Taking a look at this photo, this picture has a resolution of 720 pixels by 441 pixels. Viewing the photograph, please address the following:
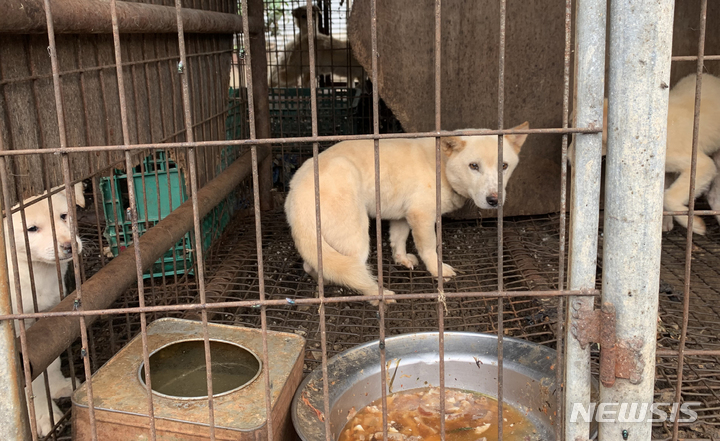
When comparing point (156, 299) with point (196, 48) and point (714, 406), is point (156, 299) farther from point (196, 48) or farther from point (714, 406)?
point (714, 406)

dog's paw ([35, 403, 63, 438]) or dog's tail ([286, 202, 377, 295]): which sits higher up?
dog's tail ([286, 202, 377, 295])

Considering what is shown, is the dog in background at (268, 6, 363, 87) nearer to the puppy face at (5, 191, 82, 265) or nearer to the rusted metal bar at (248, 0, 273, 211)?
the rusted metal bar at (248, 0, 273, 211)

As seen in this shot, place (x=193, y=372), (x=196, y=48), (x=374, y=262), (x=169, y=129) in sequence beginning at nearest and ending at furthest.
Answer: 1. (x=193, y=372)
2. (x=169, y=129)
3. (x=196, y=48)
4. (x=374, y=262)

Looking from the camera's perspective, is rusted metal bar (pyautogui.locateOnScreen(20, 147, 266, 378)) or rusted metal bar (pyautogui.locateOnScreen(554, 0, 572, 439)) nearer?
rusted metal bar (pyautogui.locateOnScreen(554, 0, 572, 439))

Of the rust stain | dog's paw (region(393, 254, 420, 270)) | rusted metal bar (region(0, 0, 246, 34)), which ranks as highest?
rusted metal bar (region(0, 0, 246, 34))

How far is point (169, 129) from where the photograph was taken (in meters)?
3.34

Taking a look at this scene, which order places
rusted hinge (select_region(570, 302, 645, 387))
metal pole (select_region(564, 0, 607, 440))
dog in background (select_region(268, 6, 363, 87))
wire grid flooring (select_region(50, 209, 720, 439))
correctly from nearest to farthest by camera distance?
metal pole (select_region(564, 0, 607, 440)) → rusted hinge (select_region(570, 302, 645, 387)) → wire grid flooring (select_region(50, 209, 720, 439)) → dog in background (select_region(268, 6, 363, 87))

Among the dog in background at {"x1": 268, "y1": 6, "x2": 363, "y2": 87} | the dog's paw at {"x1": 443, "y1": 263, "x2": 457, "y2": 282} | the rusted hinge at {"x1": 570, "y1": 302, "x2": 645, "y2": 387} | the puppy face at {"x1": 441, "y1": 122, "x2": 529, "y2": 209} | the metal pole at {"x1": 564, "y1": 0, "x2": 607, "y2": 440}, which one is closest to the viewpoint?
the metal pole at {"x1": 564, "y1": 0, "x2": 607, "y2": 440}

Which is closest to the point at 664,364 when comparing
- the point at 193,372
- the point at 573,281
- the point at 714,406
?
the point at 714,406

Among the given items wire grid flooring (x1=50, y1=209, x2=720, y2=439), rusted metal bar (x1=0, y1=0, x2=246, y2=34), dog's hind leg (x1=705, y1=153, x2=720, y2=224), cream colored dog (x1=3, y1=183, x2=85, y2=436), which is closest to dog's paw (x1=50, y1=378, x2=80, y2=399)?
cream colored dog (x1=3, y1=183, x2=85, y2=436)

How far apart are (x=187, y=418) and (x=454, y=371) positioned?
106 cm

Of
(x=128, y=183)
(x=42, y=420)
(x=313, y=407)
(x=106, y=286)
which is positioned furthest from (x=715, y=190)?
(x=42, y=420)

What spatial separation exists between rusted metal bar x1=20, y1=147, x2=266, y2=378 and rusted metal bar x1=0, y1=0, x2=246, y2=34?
2.36 ft

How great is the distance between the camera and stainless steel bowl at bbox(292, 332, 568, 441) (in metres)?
2.14
